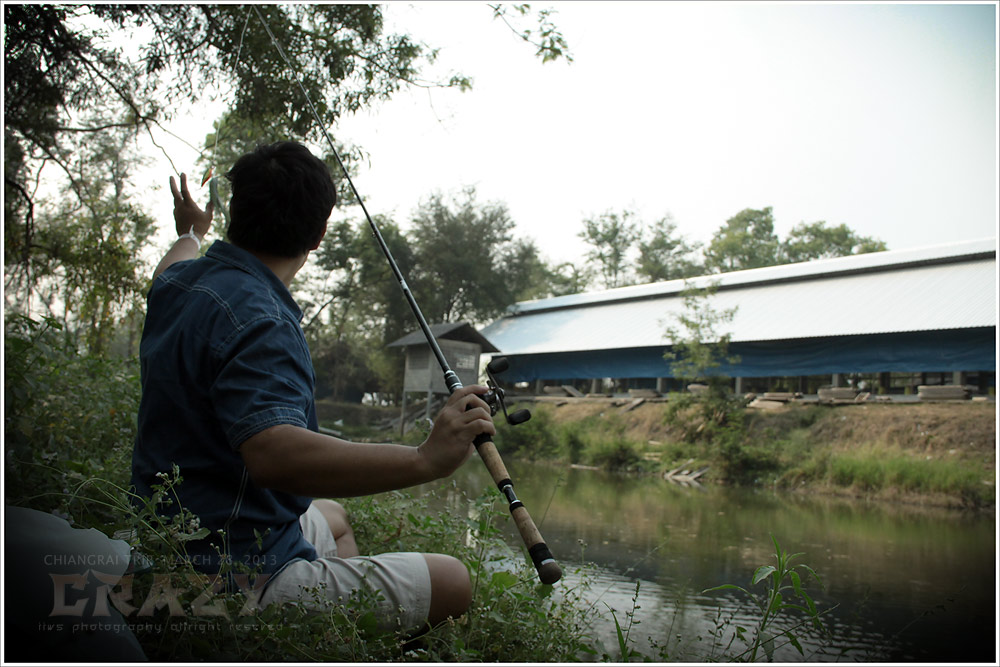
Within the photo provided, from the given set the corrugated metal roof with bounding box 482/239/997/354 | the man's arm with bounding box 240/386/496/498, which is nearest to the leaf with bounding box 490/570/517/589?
the man's arm with bounding box 240/386/496/498

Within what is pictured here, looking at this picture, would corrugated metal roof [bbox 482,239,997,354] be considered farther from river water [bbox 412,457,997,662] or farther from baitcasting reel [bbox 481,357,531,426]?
baitcasting reel [bbox 481,357,531,426]

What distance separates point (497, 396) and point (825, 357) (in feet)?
48.6

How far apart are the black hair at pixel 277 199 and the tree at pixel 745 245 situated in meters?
33.2

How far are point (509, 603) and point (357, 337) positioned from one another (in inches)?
911

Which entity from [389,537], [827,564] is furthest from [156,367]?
[827,564]

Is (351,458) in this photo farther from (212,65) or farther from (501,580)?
(212,65)

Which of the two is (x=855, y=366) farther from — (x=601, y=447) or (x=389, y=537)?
(x=389, y=537)

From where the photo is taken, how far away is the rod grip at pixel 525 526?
1.16 meters

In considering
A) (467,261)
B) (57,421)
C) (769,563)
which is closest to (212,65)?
(57,421)

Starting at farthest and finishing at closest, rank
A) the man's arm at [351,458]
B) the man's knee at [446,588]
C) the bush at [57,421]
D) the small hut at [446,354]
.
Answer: the small hut at [446,354] < the bush at [57,421] < the man's knee at [446,588] < the man's arm at [351,458]

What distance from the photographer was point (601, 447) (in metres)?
13.4

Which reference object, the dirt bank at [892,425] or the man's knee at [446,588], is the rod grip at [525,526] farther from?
the dirt bank at [892,425]

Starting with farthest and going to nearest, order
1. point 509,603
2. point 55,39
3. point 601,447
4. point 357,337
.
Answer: point 357,337 < point 601,447 < point 55,39 < point 509,603

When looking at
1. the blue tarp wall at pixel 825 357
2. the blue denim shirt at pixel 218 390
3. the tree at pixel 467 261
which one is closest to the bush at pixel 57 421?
the blue denim shirt at pixel 218 390
